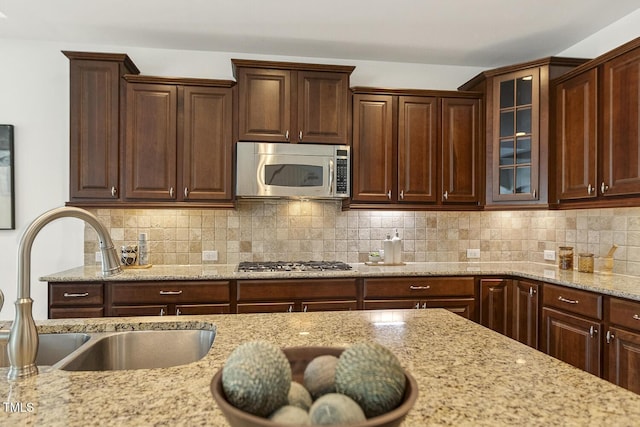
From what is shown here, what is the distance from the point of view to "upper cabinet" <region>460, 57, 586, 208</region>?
318cm

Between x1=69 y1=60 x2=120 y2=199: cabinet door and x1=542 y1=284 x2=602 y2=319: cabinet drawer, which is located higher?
x1=69 y1=60 x2=120 y2=199: cabinet door

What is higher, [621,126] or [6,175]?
[621,126]

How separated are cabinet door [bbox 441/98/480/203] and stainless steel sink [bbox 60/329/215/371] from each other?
2.50 metres

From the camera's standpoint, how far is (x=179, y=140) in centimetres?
314

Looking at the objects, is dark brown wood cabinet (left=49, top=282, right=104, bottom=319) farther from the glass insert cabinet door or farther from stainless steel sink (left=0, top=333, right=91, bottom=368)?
the glass insert cabinet door

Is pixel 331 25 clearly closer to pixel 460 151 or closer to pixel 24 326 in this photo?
pixel 460 151

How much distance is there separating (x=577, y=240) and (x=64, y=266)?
4053mm

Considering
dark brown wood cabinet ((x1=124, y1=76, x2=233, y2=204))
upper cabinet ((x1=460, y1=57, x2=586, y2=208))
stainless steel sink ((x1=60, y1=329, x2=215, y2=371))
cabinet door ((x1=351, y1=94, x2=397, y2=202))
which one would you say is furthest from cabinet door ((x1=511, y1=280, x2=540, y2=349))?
stainless steel sink ((x1=60, y1=329, x2=215, y2=371))

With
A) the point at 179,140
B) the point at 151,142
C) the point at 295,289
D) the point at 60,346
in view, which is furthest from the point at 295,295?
the point at 60,346

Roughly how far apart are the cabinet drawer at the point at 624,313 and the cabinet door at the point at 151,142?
2.90 m

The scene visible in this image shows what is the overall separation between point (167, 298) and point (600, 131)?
10.1ft

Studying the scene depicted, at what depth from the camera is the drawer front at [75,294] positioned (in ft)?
9.00

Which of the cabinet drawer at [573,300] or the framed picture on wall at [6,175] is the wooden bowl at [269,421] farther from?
the framed picture on wall at [6,175]

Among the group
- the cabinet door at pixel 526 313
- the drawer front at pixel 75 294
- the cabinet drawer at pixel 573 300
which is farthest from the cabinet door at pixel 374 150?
the drawer front at pixel 75 294
